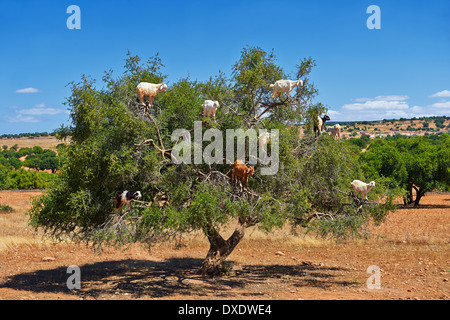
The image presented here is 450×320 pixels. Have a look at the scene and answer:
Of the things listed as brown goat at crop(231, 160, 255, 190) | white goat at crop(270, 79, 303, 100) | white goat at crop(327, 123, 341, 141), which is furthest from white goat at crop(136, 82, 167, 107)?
white goat at crop(327, 123, 341, 141)

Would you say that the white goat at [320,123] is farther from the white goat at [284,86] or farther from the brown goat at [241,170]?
the brown goat at [241,170]

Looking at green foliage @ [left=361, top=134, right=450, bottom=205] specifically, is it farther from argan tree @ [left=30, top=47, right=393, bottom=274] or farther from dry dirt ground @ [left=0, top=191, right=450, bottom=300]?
argan tree @ [left=30, top=47, right=393, bottom=274]

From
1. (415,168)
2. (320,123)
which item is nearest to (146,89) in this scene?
(320,123)

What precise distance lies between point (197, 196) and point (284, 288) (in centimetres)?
442

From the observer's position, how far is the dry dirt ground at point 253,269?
12586mm

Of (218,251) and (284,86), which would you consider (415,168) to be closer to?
(218,251)

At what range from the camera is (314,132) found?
1428 centimetres

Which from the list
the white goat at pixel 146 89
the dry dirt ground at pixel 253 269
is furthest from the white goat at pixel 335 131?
the white goat at pixel 146 89

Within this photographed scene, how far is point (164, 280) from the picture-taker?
1476 cm

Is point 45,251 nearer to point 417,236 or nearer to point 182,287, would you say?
point 182,287

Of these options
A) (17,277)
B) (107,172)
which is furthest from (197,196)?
(17,277)

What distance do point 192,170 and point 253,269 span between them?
6.33 m

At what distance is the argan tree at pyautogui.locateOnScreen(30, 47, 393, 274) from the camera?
11.9 m

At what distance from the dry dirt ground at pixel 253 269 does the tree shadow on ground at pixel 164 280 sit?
0.03m
